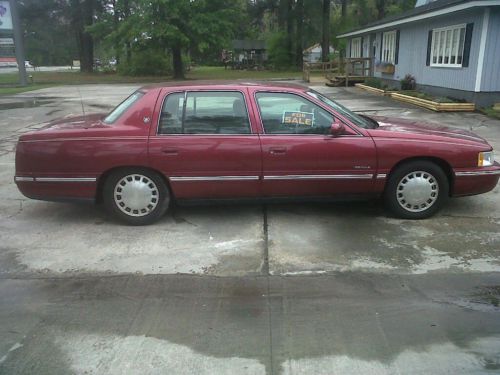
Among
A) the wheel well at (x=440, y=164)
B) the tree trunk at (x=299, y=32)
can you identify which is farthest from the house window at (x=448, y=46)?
the tree trunk at (x=299, y=32)

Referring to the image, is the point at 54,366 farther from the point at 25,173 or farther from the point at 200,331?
the point at 25,173

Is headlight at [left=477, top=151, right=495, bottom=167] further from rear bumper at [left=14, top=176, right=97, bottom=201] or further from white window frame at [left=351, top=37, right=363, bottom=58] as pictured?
white window frame at [left=351, top=37, right=363, bottom=58]

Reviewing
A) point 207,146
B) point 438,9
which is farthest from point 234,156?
point 438,9

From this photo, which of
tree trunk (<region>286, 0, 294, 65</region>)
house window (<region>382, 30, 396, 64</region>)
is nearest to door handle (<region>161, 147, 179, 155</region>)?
house window (<region>382, 30, 396, 64</region>)

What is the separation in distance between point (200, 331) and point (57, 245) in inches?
88.3

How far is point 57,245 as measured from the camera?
484 centimetres

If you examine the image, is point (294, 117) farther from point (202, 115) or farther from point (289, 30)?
point (289, 30)

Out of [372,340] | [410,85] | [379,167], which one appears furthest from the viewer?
[410,85]

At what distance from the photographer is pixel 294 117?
17.0 ft

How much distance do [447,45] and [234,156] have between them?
1379 centimetres

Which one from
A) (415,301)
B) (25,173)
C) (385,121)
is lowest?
(415,301)

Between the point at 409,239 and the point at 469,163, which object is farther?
the point at 469,163

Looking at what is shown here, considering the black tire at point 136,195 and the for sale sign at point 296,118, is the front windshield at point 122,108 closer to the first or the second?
the black tire at point 136,195

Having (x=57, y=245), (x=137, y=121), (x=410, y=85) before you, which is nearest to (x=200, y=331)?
(x=57, y=245)
